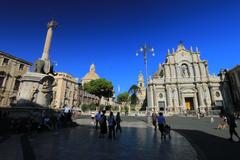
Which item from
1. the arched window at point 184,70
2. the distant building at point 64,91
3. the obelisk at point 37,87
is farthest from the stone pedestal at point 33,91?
the arched window at point 184,70

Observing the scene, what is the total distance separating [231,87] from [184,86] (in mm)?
12667

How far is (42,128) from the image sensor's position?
34.2 feet

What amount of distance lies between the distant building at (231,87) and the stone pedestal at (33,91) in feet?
149

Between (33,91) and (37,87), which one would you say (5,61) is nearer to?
(37,87)

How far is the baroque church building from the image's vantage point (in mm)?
42713

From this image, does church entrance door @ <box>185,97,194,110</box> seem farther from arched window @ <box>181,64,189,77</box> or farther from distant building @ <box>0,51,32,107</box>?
distant building @ <box>0,51,32,107</box>

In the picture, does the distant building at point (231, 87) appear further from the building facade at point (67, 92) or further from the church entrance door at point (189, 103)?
the building facade at point (67, 92)

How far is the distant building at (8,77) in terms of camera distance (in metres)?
29.4

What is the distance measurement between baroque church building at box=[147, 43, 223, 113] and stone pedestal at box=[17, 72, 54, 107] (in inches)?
1363

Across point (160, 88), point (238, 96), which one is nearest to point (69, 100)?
point (160, 88)

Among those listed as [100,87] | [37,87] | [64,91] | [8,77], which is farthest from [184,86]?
[8,77]

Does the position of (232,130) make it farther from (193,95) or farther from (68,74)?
(68,74)

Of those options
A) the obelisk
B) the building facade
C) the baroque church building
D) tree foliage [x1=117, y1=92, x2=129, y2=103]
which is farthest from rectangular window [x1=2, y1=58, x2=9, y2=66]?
tree foliage [x1=117, y1=92, x2=129, y2=103]

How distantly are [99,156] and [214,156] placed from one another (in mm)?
4266
